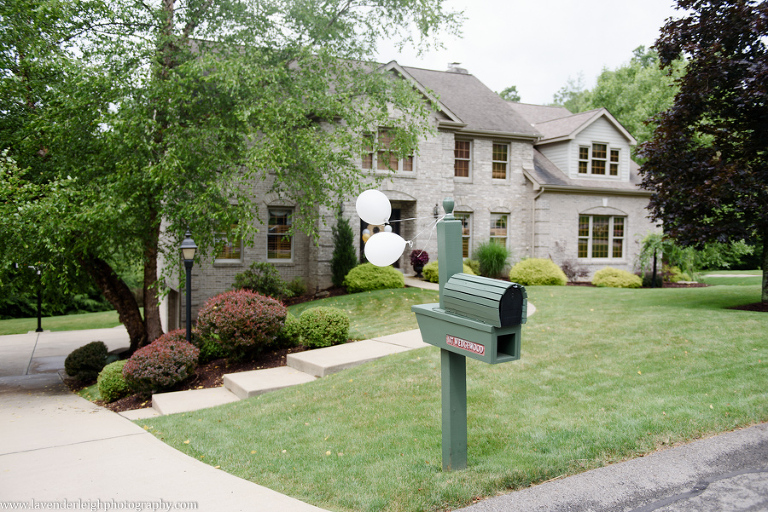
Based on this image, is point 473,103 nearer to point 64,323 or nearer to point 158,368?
point 158,368

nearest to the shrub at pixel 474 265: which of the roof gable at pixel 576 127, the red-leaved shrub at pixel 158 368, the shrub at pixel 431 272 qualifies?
the shrub at pixel 431 272

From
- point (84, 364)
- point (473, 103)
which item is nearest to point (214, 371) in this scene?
point (84, 364)

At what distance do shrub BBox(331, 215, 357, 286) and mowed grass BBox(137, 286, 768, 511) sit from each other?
31.9 feet

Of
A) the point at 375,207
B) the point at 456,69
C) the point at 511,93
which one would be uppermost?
the point at 511,93

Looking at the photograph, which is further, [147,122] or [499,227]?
[499,227]

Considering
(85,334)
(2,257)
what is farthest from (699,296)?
(85,334)

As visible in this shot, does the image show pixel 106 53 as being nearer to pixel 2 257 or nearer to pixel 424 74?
pixel 2 257

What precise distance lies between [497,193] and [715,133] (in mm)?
11069

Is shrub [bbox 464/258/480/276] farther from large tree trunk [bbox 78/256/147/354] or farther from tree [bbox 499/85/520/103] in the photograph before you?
tree [bbox 499/85/520/103]

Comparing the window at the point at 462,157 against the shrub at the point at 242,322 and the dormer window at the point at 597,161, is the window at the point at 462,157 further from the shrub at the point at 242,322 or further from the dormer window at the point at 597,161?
the shrub at the point at 242,322

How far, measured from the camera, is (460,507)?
3992 millimetres

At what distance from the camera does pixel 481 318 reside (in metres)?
3.97

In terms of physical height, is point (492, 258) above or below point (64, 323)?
above

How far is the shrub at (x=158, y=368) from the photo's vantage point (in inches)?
367
